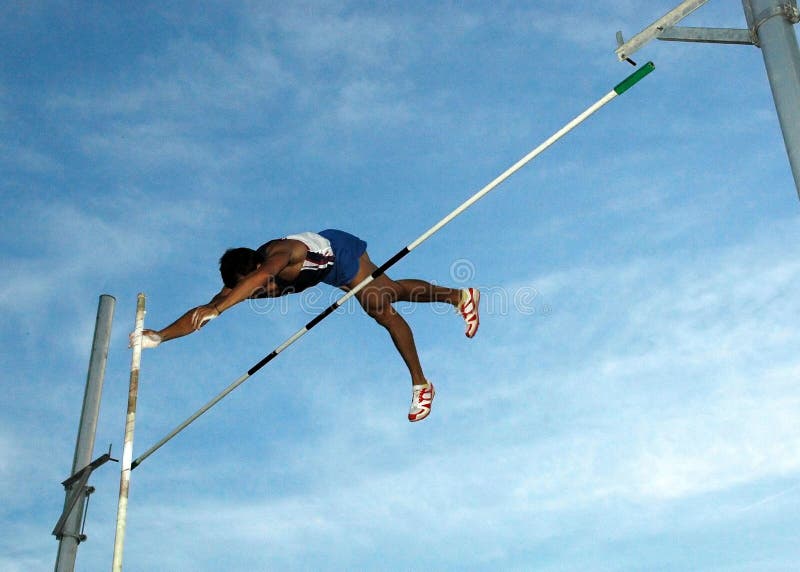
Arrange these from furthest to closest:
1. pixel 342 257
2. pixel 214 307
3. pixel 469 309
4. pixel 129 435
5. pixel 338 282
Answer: pixel 469 309
pixel 338 282
pixel 342 257
pixel 214 307
pixel 129 435

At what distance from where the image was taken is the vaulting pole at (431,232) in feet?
17.7

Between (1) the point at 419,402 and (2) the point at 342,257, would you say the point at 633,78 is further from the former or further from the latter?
(1) the point at 419,402

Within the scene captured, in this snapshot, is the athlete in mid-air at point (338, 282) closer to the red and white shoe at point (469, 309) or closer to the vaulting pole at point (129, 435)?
the red and white shoe at point (469, 309)

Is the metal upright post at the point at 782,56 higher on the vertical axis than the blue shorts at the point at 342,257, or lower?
lower

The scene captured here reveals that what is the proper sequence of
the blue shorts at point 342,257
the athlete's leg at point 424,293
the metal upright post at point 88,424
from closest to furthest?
1. the metal upright post at point 88,424
2. the blue shorts at point 342,257
3. the athlete's leg at point 424,293

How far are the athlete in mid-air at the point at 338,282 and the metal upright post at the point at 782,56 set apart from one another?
10.8 feet

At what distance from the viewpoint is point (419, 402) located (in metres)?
7.13

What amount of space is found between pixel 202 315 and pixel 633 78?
2.99 m

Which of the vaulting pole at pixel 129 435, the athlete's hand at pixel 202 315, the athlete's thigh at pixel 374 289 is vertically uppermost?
the athlete's thigh at pixel 374 289

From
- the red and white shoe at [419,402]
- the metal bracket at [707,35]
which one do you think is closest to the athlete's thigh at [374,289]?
the red and white shoe at [419,402]

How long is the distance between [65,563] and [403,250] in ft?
10.8

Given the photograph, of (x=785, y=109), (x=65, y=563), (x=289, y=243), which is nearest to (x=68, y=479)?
(x=65, y=563)

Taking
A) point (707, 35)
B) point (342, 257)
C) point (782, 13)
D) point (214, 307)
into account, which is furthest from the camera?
point (342, 257)

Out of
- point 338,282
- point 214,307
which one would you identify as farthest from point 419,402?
point 214,307
